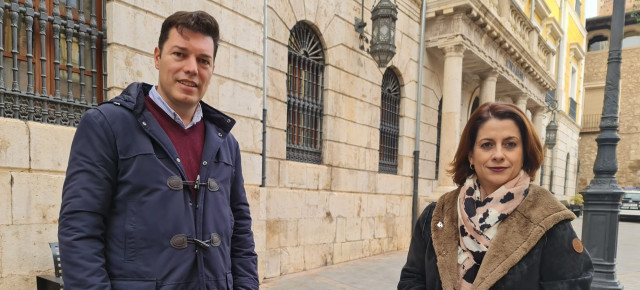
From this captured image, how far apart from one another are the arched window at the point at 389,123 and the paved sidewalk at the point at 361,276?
217 centimetres

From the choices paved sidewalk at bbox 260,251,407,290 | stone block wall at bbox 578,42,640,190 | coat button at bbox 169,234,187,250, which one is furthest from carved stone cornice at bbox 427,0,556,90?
stone block wall at bbox 578,42,640,190

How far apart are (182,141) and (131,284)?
0.66 m

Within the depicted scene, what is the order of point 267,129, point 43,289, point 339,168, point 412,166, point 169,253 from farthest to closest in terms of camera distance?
point 412,166, point 339,168, point 267,129, point 43,289, point 169,253

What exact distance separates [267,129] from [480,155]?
450cm

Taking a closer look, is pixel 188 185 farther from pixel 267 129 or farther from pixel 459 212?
pixel 267 129

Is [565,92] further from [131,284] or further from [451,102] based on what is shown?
[131,284]

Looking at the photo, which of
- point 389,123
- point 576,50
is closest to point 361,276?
point 389,123

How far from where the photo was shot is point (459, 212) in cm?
191

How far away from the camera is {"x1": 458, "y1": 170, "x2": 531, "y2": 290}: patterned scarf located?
1768mm

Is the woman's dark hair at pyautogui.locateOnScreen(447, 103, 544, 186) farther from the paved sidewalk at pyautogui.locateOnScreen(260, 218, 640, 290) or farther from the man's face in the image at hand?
the paved sidewalk at pyautogui.locateOnScreen(260, 218, 640, 290)

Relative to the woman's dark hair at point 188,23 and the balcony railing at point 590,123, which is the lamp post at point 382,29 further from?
the balcony railing at point 590,123

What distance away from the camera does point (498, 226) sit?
176 centimetres

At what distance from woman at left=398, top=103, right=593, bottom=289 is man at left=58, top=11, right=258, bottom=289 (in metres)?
1.08

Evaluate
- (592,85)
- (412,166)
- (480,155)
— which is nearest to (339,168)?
(412,166)
